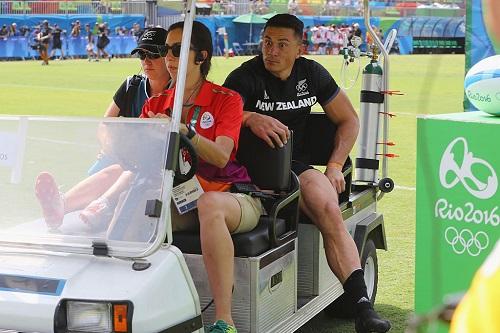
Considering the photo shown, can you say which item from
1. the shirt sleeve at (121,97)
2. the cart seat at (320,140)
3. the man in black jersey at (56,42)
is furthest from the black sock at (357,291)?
the man in black jersey at (56,42)

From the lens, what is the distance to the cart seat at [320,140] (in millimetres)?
5113

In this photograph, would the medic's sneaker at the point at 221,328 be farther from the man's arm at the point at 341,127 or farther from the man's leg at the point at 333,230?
the man's arm at the point at 341,127

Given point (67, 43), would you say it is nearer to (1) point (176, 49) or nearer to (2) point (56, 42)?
(2) point (56, 42)

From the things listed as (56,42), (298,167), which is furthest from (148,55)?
(56,42)

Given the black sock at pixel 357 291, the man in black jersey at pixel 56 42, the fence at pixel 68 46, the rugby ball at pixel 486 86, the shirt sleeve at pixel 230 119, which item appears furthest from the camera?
the man in black jersey at pixel 56 42

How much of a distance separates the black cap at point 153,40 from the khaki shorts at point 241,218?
87 cm

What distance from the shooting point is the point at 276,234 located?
161 inches

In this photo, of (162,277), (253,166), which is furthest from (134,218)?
(253,166)

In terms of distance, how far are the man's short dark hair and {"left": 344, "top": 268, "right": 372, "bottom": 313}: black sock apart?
127 centimetres

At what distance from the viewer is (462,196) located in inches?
147

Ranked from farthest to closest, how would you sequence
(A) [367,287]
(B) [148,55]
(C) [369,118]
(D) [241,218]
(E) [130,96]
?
(C) [369,118] < (A) [367,287] < (E) [130,96] < (B) [148,55] < (D) [241,218]

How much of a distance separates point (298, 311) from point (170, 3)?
1.63 meters

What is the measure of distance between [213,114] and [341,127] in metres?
1.25

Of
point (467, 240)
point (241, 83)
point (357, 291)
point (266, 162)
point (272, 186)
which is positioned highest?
point (241, 83)
